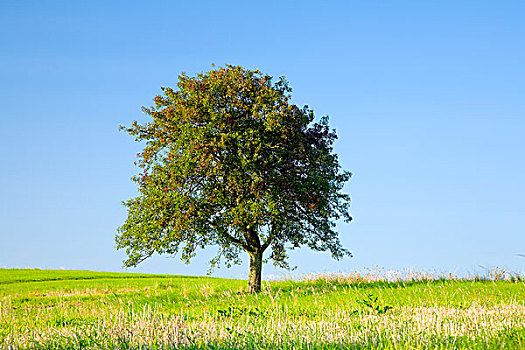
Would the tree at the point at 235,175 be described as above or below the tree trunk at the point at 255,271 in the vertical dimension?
above

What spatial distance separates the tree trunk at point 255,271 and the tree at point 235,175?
5 centimetres

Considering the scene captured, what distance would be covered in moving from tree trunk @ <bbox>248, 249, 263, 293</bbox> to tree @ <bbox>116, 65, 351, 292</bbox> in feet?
0.16

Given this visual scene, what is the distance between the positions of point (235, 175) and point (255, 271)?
17.0ft

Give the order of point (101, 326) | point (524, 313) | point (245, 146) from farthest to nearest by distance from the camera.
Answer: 1. point (245, 146)
2. point (524, 313)
3. point (101, 326)

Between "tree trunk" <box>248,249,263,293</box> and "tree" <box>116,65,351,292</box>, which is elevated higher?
"tree" <box>116,65,351,292</box>

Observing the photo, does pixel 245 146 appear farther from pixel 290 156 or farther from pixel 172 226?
pixel 172 226

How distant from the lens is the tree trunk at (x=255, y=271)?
22.7 m

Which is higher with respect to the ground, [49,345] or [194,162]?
[194,162]

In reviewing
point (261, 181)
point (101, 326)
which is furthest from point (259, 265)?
point (101, 326)

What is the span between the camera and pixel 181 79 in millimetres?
23594

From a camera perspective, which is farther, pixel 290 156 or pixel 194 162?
pixel 290 156

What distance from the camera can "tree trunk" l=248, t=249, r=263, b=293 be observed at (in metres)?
22.7

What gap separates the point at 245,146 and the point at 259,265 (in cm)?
630

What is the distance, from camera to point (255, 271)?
22922mm
